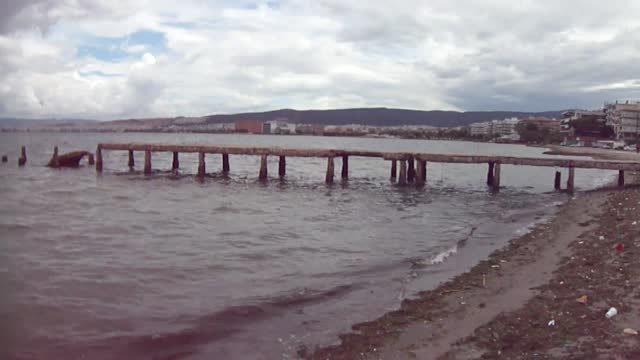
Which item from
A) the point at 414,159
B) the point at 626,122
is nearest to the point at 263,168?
the point at 414,159

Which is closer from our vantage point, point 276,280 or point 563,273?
point 563,273

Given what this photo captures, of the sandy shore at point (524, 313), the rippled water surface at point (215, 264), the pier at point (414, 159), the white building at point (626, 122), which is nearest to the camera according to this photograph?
the sandy shore at point (524, 313)

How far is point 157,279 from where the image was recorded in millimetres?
11281

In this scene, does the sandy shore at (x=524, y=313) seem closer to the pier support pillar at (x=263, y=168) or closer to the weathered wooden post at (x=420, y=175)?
the weathered wooden post at (x=420, y=175)

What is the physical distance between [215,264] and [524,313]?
23.3ft

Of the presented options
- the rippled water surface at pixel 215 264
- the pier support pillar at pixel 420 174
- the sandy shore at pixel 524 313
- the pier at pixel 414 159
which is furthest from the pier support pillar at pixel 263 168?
the sandy shore at pixel 524 313

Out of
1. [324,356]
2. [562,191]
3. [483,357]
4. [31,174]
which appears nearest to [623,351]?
[483,357]

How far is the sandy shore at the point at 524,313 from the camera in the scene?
660 centimetres

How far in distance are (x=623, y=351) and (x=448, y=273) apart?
6.00m

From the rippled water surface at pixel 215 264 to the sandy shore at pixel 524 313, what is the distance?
77 centimetres

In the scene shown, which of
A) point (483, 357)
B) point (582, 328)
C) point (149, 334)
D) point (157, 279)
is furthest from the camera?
point (157, 279)

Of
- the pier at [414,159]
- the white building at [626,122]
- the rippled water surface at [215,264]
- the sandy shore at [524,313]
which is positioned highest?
the white building at [626,122]

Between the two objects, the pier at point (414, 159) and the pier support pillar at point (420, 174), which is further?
the pier support pillar at point (420, 174)

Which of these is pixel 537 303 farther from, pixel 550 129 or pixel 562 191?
pixel 550 129
